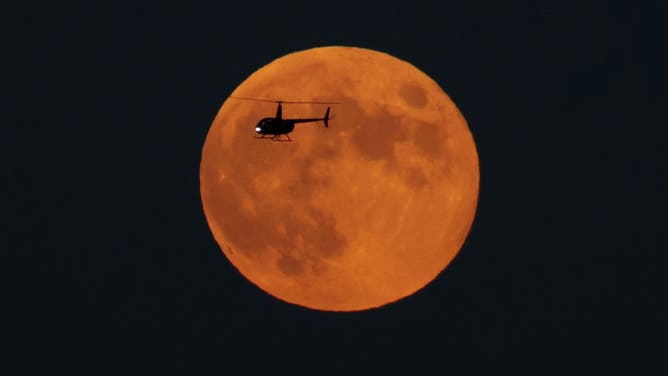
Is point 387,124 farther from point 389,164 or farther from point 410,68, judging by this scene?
point 410,68

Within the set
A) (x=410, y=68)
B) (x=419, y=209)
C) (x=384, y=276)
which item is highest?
(x=410, y=68)

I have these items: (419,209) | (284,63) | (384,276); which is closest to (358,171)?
(419,209)

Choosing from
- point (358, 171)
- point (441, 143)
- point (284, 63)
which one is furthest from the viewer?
point (284, 63)

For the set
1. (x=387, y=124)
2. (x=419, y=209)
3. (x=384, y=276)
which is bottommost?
(x=384, y=276)

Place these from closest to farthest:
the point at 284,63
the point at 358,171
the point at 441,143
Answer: the point at 358,171
the point at 441,143
the point at 284,63

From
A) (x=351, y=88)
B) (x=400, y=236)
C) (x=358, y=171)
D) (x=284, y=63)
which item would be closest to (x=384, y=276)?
(x=400, y=236)

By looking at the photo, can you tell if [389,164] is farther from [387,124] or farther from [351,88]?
[351,88]

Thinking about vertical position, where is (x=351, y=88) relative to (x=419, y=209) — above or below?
above

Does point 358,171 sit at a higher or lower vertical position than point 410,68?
lower

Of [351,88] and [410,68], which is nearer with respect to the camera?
[351,88]
